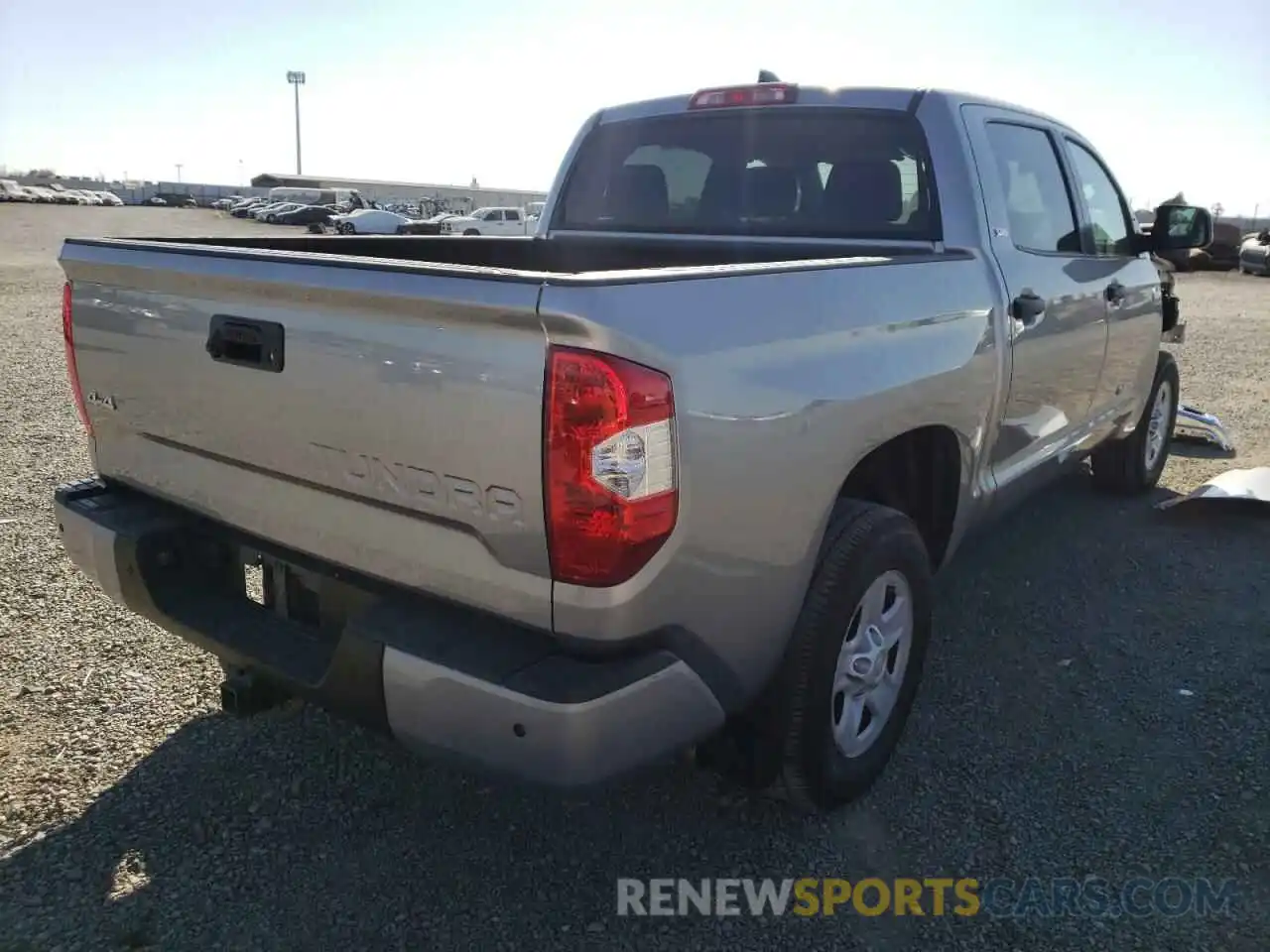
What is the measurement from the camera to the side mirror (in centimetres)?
467

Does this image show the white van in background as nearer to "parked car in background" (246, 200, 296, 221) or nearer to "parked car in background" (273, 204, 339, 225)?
"parked car in background" (246, 200, 296, 221)

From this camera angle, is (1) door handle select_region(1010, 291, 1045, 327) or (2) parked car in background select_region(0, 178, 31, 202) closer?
(1) door handle select_region(1010, 291, 1045, 327)

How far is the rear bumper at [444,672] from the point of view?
1.87m

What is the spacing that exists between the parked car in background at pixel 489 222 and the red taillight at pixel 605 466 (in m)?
36.2

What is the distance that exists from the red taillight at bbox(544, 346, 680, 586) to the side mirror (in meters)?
3.86

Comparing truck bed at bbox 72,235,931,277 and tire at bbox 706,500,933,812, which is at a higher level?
truck bed at bbox 72,235,931,277

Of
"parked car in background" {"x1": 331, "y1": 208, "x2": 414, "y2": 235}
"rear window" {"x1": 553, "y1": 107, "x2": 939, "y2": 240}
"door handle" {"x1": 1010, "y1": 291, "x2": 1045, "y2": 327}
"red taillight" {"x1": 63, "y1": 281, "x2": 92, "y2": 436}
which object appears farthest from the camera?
"parked car in background" {"x1": 331, "y1": 208, "x2": 414, "y2": 235}

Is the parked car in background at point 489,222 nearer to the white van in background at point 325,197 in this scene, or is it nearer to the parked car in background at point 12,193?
the white van in background at point 325,197

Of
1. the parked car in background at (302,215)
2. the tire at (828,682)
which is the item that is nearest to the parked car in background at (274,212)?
the parked car in background at (302,215)

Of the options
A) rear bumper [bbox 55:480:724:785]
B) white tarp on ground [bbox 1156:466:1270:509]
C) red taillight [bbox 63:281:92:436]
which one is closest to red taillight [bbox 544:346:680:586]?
rear bumper [bbox 55:480:724:785]

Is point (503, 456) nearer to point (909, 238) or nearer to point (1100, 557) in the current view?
point (909, 238)

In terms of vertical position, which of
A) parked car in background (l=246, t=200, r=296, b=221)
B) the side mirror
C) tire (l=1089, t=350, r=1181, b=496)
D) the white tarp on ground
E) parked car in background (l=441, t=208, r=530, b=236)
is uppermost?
parked car in background (l=246, t=200, r=296, b=221)

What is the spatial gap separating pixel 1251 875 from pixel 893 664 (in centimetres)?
101

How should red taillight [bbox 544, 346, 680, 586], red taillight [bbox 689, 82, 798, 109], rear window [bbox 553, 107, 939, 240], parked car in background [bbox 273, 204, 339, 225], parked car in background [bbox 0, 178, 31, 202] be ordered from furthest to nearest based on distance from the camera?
parked car in background [bbox 0, 178, 31, 202] < parked car in background [bbox 273, 204, 339, 225] < red taillight [bbox 689, 82, 798, 109] < rear window [bbox 553, 107, 939, 240] < red taillight [bbox 544, 346, 680, 586]
